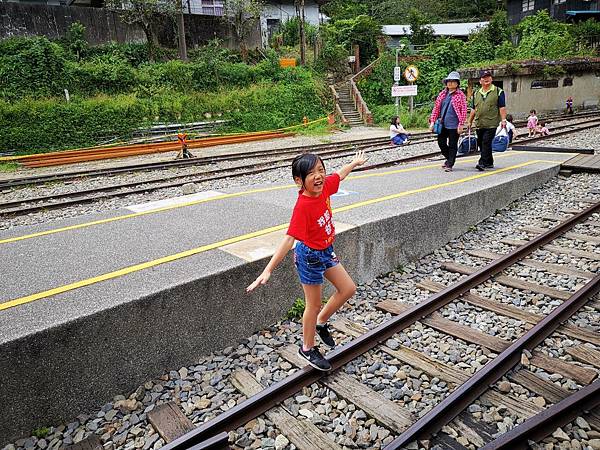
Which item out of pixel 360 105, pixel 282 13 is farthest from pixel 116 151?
pixel 282 13

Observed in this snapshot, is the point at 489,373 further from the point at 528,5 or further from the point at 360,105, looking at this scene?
the point at 528,5

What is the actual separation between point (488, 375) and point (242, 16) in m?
32.3

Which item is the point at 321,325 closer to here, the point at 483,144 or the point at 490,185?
the point at 490,185

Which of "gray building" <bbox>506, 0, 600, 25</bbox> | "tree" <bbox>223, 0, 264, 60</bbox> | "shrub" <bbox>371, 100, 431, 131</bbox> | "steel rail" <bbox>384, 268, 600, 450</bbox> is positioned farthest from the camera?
"gray building" <bbox>506, 0, 600, 25</bbox>

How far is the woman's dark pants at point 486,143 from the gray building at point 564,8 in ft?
120

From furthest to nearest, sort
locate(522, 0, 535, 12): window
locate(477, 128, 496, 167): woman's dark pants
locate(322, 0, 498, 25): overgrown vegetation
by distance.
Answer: locate(322, 0, 498, 25): overgrown vegetation, locate(522, 0, 535, 12): window, locate(477, 128, 496, 167): woman's dark pants

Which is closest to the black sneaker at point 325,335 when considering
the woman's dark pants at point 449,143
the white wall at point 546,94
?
the woman's dark pants at point 449,143

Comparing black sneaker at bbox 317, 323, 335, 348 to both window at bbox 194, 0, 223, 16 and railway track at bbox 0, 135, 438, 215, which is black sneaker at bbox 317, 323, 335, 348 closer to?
railway track at bbox 0, 135, 438, 215

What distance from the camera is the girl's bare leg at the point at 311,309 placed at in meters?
3.60

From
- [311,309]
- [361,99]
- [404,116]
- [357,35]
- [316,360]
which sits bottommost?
[316,360]

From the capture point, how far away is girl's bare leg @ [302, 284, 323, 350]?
11.8ft

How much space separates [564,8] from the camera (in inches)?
1491

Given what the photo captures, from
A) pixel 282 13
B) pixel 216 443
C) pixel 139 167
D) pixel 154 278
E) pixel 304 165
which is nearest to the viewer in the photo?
pixel 216 443

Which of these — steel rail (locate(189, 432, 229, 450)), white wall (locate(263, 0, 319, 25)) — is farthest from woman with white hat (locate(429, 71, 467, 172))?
white wall (locate(263, 0, 319, 25))
